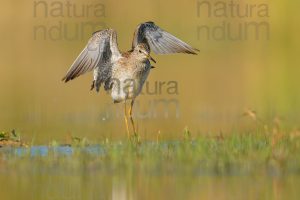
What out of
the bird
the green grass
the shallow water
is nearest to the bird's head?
the bird

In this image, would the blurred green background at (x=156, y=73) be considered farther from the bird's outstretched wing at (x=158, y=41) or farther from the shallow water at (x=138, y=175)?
the shallow water at (x=138, y=175)

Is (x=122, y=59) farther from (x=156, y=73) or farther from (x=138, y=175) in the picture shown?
(x=156, y=73)

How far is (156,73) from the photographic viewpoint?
26656mm

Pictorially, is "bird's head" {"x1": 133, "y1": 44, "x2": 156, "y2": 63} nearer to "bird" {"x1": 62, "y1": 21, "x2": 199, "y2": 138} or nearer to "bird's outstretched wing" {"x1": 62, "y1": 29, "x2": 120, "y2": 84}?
"bird" {"x1": 62, "y1": 21, "x2": 199, "y2": 138}

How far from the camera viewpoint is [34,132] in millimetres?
16312

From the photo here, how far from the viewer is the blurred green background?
18125mm

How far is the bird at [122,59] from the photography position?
609 inches

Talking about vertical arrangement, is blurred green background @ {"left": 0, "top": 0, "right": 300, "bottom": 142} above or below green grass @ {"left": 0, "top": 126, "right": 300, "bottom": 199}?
above

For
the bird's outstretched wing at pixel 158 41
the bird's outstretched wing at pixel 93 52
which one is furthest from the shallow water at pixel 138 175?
the bird's outstretched wing at pixel 158 41

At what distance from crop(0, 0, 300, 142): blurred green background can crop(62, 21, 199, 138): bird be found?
892 millimetres

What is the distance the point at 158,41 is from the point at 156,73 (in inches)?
398

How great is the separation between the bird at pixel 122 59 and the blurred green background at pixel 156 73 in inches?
35.1

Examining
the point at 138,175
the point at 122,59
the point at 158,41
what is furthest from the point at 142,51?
the point at 138,175

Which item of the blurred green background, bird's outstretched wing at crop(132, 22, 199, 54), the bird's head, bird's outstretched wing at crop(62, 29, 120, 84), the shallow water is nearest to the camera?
the shallow water
